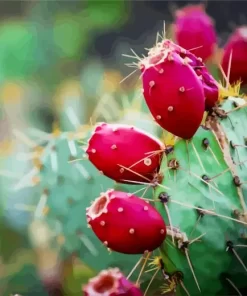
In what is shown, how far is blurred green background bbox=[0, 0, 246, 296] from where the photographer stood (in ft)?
3.92

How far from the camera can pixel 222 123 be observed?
0.95 meters

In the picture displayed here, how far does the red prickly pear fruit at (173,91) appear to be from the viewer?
2.85 ft

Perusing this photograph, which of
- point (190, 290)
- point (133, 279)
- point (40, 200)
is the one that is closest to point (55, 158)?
point (40, 200)

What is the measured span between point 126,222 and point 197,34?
0.41 meters

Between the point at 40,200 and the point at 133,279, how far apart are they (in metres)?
0.22

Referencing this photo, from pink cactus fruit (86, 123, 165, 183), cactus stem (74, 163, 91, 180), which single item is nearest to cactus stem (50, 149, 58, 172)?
cactus stem (74, 163, 91, 180)

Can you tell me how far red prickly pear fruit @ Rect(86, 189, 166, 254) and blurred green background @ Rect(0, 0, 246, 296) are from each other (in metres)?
0.32

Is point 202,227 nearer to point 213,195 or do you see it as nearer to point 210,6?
point 213,195

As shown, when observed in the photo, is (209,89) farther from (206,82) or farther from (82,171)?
(82,171)

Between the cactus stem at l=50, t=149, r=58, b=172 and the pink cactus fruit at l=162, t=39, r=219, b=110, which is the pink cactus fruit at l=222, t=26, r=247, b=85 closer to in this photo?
the pink cactus fruit at l=162, t=39, r=219, b=110

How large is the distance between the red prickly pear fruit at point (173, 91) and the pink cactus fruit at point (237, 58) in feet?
0.74

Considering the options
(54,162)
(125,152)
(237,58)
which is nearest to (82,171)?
(54,162)

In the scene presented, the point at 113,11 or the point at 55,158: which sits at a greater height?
the point at 113,11

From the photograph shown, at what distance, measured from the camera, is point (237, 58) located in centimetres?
110
